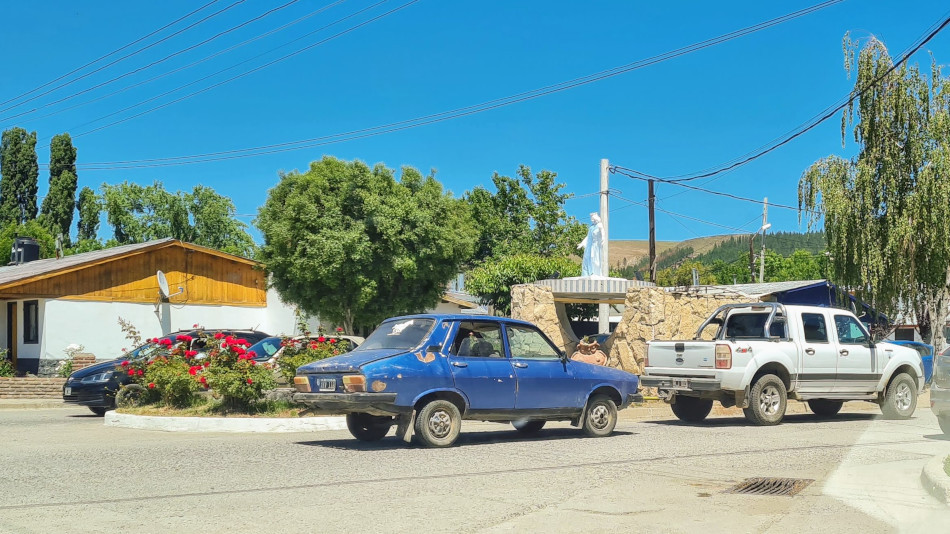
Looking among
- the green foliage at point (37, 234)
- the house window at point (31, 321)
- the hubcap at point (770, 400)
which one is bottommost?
the hubcap at point (770, 400)

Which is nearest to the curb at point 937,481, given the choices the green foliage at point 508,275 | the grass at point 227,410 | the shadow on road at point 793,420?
the shadow on road at point 793,420

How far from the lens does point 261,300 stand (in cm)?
3891

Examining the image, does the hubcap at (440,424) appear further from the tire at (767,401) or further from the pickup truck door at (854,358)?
the pickup truck door at (854,358)

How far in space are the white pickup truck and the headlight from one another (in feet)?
37.2

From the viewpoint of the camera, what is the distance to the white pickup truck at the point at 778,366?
48.9ft

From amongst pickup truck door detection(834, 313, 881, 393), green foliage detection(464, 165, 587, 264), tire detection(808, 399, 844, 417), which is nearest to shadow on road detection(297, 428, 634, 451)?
pickup truck door detection(834, 313, 881, 393)

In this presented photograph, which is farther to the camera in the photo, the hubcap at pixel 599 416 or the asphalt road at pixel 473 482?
the hubcap at pixel 599 416

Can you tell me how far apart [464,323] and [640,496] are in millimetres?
4573

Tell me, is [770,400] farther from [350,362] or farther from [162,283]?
[162,283]

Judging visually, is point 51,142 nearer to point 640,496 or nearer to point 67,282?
point 67,282

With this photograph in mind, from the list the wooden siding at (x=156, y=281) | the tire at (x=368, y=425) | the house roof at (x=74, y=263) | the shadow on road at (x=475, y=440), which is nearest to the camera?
the shadow on road at (x=475, y=440)

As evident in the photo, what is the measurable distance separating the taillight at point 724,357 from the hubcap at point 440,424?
16.7 ft

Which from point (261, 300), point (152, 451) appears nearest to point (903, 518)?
point (152, 451)

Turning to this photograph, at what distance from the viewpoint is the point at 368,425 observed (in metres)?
12.7
